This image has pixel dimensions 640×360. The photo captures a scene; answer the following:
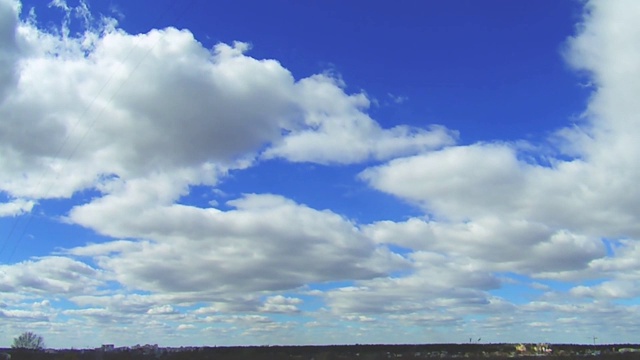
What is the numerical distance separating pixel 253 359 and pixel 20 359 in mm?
68241

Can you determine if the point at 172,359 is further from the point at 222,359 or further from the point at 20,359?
the point at 20,359

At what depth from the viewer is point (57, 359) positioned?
179 meters

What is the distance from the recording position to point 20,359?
199375mm

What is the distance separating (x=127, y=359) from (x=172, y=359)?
81.4 feet

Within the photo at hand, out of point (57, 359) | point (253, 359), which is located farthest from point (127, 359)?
point (253, 359)

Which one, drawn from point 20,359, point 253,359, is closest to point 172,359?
point 253,359

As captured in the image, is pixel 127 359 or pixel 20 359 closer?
pixel 127 359

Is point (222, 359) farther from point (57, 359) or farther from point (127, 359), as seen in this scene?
point (57, 359)

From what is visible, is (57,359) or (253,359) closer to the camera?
(57,359)

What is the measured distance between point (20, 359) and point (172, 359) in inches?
1751

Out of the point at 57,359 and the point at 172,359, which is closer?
the point at 57,359

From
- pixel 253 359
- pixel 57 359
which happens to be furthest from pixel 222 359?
pixel 57 359

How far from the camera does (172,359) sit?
7854 inches

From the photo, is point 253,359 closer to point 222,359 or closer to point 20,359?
point 222,359
